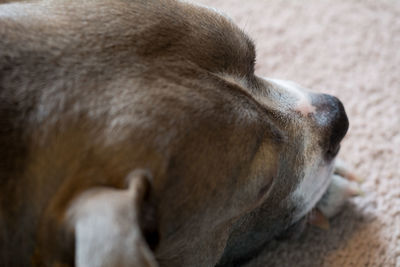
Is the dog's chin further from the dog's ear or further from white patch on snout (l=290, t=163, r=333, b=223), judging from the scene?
the dog's ear

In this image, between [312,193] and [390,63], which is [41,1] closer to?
[312,193]

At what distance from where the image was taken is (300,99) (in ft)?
5.32

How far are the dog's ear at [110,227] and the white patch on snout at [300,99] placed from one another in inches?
26.7

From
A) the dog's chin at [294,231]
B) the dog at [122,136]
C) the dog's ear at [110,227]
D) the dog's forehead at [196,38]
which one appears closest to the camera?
the dog's ear at [110,227]

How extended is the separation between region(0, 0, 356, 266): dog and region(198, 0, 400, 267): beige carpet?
1.77 feet

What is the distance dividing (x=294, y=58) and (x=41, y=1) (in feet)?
4.31

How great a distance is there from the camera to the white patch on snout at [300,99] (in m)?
1.58

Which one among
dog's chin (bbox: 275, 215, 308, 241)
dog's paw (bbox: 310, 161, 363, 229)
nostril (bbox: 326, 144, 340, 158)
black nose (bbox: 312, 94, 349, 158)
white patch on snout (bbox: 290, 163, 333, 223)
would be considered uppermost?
black nose (bbox: 312, 94, 349, 158)

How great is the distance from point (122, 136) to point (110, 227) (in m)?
0.23

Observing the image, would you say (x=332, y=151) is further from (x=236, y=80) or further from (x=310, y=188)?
(x=236, y=80)

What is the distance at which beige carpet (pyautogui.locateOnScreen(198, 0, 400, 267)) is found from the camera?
1.74 meters

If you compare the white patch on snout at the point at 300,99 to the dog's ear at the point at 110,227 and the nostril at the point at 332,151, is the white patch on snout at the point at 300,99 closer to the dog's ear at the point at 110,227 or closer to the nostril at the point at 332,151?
the nostril at the point at 332,151

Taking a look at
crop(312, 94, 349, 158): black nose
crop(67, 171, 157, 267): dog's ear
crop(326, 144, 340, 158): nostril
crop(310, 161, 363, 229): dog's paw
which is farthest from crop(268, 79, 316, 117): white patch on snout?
crop(67, 171, 157, 267): dog's ear

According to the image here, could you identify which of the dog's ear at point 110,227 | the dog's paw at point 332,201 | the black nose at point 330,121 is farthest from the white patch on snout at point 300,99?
the dog's ear at point 110,227
